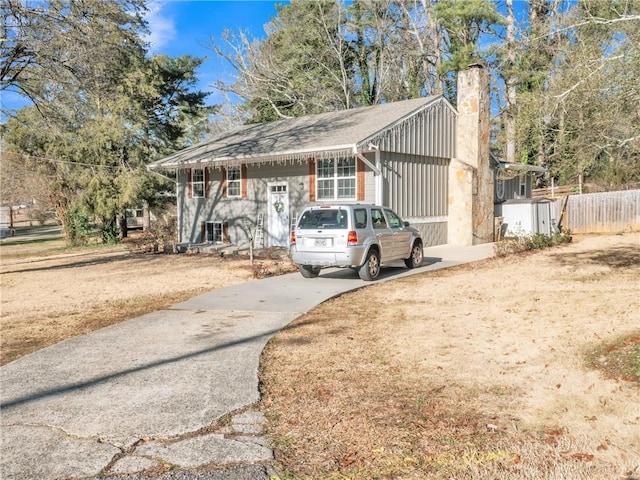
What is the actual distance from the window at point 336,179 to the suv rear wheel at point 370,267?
6.69 metres

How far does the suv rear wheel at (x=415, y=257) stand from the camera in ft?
46.6

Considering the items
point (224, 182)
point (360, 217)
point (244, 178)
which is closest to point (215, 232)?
point (224, 182)

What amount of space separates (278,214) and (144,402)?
53.7ft

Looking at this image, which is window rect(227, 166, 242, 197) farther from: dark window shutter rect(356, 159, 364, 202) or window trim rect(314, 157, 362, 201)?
dark window shutter rect(356, 159, 364, 202)

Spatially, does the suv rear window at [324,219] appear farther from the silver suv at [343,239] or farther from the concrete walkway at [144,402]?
the concrete walkway at [144,402]

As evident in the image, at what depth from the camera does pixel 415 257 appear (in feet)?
47.0

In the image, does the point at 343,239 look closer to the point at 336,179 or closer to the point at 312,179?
the point at 336,179

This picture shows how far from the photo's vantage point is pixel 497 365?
5.79 meters

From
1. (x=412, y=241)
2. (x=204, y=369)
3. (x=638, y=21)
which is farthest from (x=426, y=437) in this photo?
(x=412, y=241)

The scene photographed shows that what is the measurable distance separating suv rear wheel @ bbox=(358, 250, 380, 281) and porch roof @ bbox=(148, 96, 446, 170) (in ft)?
18.1

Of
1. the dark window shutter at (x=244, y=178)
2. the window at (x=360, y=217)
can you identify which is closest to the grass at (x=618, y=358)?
the window at (x=360, y=217)

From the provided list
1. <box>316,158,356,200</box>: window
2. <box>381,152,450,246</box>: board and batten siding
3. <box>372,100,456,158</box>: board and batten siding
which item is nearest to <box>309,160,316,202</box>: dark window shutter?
<box>316,158,356,200</box>: window

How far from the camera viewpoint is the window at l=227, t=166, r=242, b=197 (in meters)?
22.4

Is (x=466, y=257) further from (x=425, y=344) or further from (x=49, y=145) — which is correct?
(x=49, y=145)
